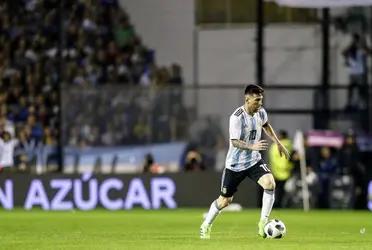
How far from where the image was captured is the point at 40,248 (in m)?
17.7

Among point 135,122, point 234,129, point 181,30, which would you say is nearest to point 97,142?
point 135,122

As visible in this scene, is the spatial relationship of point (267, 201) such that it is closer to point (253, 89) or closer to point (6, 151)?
point (253, 89)

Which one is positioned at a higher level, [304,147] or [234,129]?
[234,129]

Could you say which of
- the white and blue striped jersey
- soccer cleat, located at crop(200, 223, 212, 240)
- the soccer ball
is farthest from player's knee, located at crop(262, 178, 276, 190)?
soccer cleat, located at crop(200, 223, 212, 240)

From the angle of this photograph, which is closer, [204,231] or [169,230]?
[204,231]

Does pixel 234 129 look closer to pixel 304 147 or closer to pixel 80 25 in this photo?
pixel 304 147

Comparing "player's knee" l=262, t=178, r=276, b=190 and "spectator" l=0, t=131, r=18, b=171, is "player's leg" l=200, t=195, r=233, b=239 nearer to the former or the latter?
"player's knee" l=262, t=178, r=276, b=190

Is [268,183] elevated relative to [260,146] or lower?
lower

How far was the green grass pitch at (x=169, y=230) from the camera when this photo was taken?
1836cm

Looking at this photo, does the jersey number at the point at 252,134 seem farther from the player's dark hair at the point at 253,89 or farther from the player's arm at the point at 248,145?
the player's dark hair at the point at 253,89

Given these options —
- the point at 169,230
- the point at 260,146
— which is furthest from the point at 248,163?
the point at 169,230

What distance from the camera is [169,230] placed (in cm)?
2259

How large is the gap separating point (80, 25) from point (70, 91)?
4.02 m

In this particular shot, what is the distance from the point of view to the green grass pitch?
18359 millimetres
